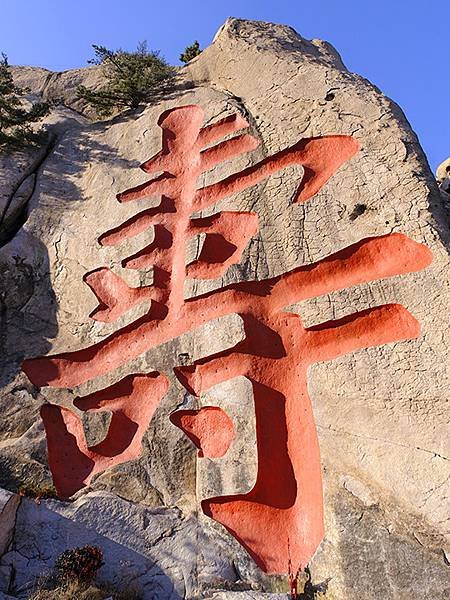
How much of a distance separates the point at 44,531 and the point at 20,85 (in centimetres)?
887

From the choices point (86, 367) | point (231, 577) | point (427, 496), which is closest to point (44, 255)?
point (86, 367)

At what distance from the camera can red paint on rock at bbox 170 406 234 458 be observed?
511 centimetres

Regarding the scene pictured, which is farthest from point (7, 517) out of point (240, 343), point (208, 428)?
point (240, 343)

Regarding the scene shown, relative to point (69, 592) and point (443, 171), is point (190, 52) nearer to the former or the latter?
point (443, 171)

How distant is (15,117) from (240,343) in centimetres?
617

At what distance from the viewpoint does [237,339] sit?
544 cm

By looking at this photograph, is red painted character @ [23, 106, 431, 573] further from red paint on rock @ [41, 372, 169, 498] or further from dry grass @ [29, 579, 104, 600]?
dry grass @ [29, 579, 104, 600]

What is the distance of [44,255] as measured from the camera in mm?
7523

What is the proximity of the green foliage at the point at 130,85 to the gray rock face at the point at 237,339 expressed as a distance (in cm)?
82

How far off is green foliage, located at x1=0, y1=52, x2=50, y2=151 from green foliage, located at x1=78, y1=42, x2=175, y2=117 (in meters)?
0.89

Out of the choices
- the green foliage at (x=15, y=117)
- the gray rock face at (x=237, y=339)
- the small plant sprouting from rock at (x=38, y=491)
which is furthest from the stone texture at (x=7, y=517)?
the green foliage at (x=15, y=117)

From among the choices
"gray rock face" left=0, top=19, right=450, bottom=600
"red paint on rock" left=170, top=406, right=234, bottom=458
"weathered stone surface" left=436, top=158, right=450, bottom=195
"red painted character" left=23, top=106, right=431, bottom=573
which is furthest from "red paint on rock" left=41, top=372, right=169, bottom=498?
"weathered stone surface" left=436, top=158, right=450, bottom=195

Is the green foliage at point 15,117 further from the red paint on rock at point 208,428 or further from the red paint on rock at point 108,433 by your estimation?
the red paint on rock at point 208,428

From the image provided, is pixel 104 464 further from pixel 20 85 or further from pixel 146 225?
pixel 20 85
